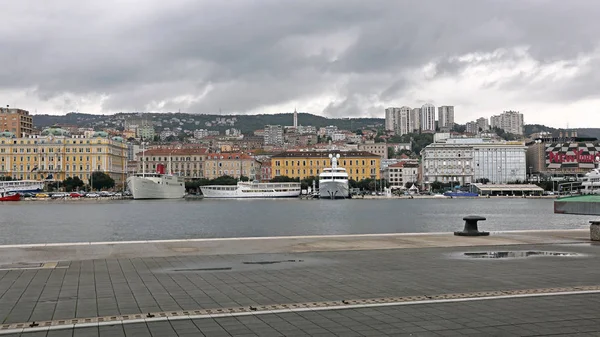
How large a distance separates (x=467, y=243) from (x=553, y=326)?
8.94 metres

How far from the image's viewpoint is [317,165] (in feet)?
511

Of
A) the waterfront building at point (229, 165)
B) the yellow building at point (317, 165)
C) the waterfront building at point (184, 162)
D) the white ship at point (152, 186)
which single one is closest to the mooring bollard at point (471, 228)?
the white ship at point (152, 186)

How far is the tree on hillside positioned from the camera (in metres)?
132

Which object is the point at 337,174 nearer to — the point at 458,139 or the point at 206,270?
the point at 458,139

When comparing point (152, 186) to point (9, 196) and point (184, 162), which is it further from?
point (184, 162)

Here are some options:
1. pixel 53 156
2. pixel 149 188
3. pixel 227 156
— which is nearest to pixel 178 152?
pixel 227 156

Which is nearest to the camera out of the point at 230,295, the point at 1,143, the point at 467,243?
the point at 230,295

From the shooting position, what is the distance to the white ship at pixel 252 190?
127062 millimetres

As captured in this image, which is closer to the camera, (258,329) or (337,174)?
(258,329)

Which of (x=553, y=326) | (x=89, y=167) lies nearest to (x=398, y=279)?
(x=553, y=326)

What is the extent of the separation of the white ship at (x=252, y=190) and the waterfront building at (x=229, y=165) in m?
24.7

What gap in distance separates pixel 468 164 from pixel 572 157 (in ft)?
91.0

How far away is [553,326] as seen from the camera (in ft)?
21.2

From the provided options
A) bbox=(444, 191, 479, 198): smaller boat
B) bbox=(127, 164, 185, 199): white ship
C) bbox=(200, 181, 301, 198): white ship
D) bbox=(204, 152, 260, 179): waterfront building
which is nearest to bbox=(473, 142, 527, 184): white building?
bbox=(444, 191, 479, 198): smaller boat
